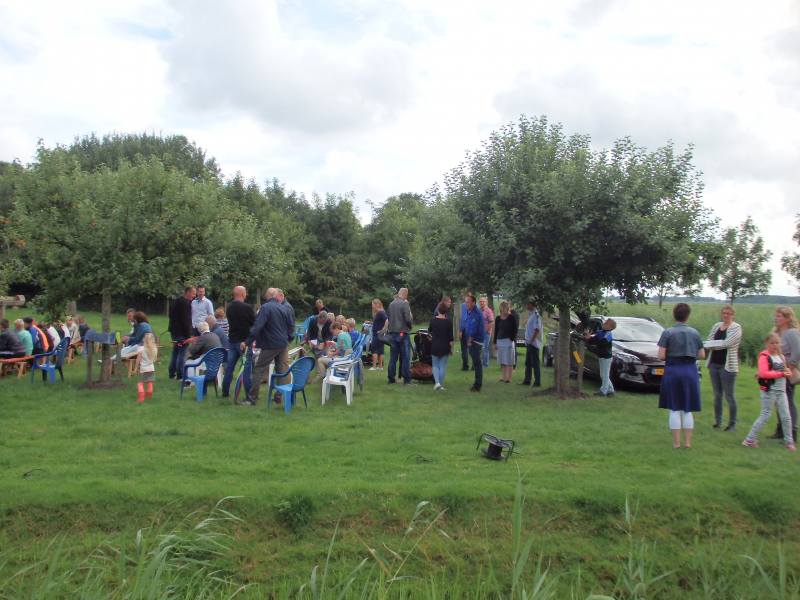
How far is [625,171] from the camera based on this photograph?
1098 cm

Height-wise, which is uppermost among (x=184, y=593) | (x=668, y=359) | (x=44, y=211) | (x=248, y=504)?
(x=44, y=211)

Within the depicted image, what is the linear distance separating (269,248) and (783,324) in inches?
996

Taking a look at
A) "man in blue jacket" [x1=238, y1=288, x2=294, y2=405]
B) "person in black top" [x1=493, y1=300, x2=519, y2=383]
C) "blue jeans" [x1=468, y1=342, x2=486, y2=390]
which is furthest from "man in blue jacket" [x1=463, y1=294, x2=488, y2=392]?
"man in blue jacket" [x1=238, y1=288, x2=294, y2=405]

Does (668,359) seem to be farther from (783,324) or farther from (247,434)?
(247,434)

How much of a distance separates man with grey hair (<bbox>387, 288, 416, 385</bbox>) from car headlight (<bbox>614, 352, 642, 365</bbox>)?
463cm

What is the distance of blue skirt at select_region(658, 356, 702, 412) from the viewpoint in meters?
7.57

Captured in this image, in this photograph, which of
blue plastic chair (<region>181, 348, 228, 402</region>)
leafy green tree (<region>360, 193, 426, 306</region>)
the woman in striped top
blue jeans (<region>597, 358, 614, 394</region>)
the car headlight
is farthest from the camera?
leafy green tree (<region>360, 193, 426, 306</region>)

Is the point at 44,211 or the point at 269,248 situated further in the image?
the point at 269,248

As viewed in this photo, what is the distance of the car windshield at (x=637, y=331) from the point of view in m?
14.2

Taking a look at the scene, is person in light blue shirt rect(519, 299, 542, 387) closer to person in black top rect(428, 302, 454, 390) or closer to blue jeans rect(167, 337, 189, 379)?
person in black top rect(428, 302, 454, 390)

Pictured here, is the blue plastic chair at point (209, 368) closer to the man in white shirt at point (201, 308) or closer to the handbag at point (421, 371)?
the man in white shirt at point (201, 308)

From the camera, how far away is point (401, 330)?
12.8 m

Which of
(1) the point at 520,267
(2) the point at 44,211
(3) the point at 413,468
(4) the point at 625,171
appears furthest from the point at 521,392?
(2) the point at 44,211

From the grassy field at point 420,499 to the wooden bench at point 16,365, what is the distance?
15.5 feet
